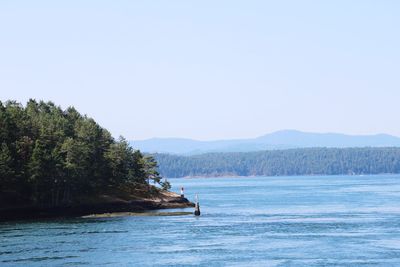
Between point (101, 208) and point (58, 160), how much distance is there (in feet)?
37.6

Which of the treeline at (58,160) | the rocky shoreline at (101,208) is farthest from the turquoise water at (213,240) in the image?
the treeline at (58,160)

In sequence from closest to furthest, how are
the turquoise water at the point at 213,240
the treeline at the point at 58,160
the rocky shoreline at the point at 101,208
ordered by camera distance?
the turquoise water at the point at 213,240
the rocky shoreline at the point at 101,208
the treeline at the point at 58,160

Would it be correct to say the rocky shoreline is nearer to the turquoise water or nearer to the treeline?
the treeline

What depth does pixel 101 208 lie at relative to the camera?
130 m

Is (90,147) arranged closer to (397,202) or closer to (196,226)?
(196,226)

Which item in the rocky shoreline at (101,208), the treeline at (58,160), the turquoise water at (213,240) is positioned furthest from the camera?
the treeline at (58,160)

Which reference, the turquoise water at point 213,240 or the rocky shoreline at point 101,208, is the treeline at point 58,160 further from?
the turquoise water at point 213,240

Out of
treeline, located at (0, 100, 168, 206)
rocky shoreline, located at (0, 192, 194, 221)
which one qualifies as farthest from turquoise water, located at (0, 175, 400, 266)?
treeline, located at (0, 100, 168, 206)

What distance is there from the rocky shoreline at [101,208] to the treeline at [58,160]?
1731 mm

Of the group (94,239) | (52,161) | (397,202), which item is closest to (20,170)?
(52,161)

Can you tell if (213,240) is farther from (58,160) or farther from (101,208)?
(101,208)

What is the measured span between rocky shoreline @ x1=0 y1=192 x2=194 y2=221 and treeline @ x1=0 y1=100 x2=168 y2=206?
1.73m

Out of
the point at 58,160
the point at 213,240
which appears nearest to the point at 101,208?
the point at 58,160

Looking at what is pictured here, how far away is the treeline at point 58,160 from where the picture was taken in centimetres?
11931
